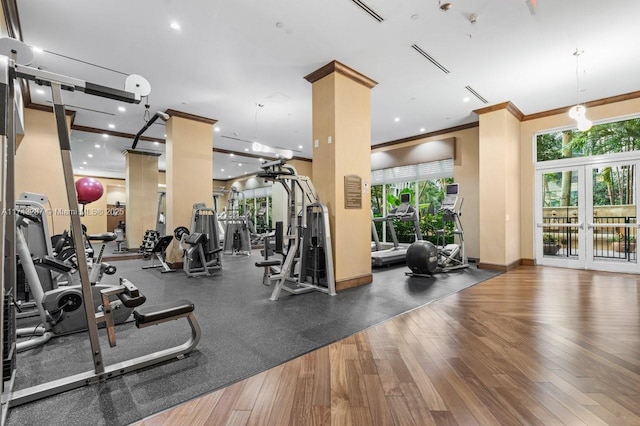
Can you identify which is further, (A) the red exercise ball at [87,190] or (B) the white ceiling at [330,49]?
(A) the red exercise ball at [87,190]

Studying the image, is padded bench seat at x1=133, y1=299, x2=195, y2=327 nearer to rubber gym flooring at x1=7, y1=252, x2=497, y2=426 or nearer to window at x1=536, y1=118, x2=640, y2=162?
rubber gym flooring at x1=7, y1=252, x2=497, y2=426

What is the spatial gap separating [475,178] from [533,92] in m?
2.29

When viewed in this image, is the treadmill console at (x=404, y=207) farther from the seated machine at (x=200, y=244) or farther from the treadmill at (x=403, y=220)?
the seated machine at (x=200, y=244)

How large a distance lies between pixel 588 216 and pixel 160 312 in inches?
311

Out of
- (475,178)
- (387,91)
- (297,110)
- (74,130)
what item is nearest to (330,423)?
(387,91)

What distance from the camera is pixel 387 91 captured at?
549cm

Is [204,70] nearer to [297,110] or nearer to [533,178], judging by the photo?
[297,110]

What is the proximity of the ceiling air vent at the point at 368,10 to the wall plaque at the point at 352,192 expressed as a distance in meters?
2.11

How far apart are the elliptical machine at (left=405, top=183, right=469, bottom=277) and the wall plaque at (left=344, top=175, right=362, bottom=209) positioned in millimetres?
1538

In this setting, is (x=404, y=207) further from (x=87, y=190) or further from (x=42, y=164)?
(x=42, y=164)

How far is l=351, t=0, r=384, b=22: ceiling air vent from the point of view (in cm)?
323

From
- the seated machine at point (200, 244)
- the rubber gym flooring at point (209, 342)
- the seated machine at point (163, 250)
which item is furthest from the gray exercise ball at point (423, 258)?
the seated machine at point (163, 250)

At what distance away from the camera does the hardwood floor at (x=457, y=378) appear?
1.67 meters

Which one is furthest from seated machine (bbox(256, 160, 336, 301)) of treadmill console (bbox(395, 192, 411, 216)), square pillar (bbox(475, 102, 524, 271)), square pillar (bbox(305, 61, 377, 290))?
square pillar (bbox(475, 102, 524, 271))
